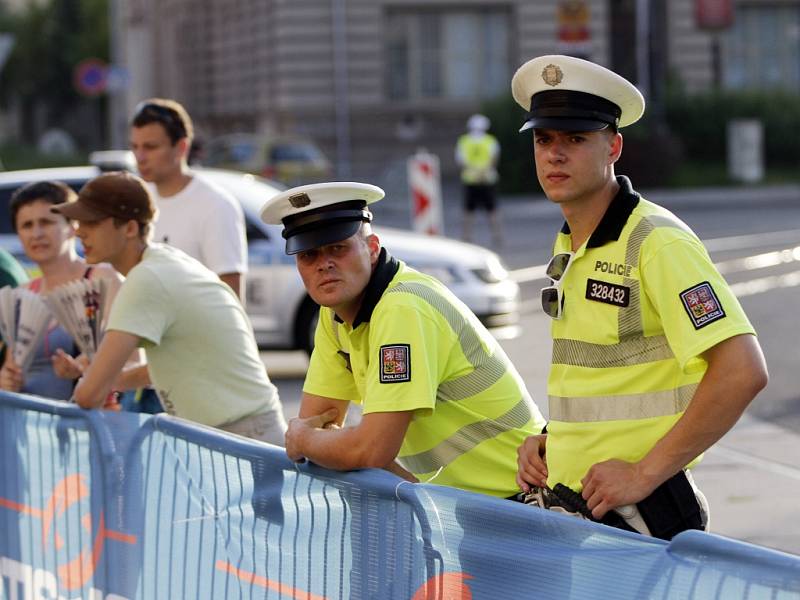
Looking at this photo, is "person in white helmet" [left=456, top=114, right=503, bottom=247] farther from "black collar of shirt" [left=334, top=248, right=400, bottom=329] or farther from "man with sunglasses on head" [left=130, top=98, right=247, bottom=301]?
"black collar of shirt" [left=334, top=248, right=400, bottom=329]

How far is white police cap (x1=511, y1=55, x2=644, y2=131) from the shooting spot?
3664mm

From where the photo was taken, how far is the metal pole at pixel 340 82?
41906 millimetres

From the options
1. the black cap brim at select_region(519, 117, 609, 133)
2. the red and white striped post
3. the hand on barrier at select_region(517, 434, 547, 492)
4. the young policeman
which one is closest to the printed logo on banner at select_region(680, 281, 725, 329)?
the black cap brim at select_region(519, 117, 609, 133)

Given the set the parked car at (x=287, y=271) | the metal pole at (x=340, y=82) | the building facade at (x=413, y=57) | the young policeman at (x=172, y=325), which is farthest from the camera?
the building facade at (x=413, y=57)

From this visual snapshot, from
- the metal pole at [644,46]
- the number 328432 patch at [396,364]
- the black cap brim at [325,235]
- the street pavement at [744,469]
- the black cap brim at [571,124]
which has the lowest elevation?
the street pavement at [744,469]

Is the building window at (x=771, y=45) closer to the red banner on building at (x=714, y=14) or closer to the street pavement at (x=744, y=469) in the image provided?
the red banner on building at (x=714, y=14)

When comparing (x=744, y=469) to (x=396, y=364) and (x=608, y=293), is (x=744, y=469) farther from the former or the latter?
(x=608, y=293)

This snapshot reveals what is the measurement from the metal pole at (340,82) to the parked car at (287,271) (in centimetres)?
2964

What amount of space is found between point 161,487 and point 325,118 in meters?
38.1

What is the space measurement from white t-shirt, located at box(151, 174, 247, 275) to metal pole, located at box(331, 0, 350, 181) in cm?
3471

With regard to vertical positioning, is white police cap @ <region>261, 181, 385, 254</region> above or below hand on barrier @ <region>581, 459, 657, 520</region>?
above

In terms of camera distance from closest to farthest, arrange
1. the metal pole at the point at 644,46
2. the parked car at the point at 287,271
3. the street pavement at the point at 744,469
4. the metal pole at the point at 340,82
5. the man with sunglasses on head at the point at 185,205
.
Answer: the man with sunglasses on head at the point at 185,205, the street pavement at the point at 744,469, the parked car at the point at 287,271, the metal pole at the point at 644,46, the metal pole at the point at 340,82

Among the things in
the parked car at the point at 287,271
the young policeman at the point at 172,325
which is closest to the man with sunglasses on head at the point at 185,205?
the young policeman at the point at 172,325

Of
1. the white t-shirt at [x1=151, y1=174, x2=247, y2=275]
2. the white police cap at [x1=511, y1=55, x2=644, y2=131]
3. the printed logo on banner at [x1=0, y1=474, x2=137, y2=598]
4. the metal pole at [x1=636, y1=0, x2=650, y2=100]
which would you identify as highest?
the metal pole at [x1=636, y1=0, x2=650, y2=100]
